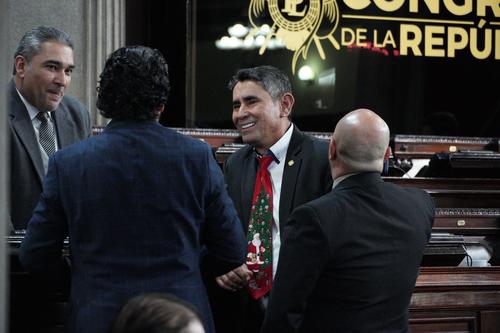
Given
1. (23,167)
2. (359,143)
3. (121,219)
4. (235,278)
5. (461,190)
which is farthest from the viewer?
(461,190)

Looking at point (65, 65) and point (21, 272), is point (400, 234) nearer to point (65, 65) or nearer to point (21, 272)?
point (21, 272)

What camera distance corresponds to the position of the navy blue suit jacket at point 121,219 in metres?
2.31

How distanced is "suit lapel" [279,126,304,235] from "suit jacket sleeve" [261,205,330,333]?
2.37 ft

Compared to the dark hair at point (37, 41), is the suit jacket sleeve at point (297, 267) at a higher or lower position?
lower

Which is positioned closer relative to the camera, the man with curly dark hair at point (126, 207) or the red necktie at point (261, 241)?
the man with curly dark hair at point (126, 207)

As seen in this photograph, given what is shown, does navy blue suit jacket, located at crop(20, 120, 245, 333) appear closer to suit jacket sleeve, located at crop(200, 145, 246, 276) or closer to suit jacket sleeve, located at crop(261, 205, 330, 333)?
suit jacket sleeve, located at crop(200, 145, 246, 276)

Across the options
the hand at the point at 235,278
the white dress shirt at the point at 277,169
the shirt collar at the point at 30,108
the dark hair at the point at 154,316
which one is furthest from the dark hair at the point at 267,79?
the dark hair at the point at 154,316

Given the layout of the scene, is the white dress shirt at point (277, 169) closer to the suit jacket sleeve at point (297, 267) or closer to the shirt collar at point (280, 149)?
the shirt collar at point (280, 149)

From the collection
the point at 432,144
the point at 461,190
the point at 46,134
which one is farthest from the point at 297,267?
the point at 432,144

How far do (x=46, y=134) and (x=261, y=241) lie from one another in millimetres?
921

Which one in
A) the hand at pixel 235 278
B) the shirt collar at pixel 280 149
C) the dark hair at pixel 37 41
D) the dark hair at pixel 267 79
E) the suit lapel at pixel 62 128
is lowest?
the hand at pixel 235 278

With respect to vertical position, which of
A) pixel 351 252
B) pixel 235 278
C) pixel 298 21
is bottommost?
pixel 235 278

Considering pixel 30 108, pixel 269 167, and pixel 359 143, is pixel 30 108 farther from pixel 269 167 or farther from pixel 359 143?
pixel 359 143

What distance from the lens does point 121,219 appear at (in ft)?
7.59
